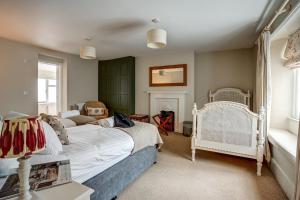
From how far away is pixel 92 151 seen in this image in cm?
169

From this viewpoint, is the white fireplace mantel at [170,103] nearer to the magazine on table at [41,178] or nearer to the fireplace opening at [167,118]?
the fireplace opening at [167,118]

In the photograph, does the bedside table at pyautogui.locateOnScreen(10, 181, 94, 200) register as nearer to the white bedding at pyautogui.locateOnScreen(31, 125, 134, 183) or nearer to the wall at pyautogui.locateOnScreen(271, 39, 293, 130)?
the white bedding at pyautogui.locateOnScreen(31, 125, 134, 183)

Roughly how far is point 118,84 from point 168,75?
76.6 inches

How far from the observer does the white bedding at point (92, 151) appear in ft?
4.96

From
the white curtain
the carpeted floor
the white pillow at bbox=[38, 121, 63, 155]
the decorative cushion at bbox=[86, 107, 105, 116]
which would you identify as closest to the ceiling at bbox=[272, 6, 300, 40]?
the white curtain

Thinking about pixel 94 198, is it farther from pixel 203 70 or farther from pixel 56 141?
pixel 203 70

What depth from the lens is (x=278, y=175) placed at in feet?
7.50

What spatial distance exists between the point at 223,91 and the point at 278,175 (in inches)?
112

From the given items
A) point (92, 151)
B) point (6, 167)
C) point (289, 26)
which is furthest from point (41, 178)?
point (289, 26)

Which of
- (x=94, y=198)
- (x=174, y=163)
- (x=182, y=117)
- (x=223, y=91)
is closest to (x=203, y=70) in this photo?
(x=223, y=91)

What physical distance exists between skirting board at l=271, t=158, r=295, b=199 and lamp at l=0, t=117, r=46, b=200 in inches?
97.2

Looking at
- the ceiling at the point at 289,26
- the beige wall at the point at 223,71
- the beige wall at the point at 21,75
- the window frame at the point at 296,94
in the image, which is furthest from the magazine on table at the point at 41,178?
the beige wall at the point at 223,71

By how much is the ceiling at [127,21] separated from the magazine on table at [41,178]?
215 cm

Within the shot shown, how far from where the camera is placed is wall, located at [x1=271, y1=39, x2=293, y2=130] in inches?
117
